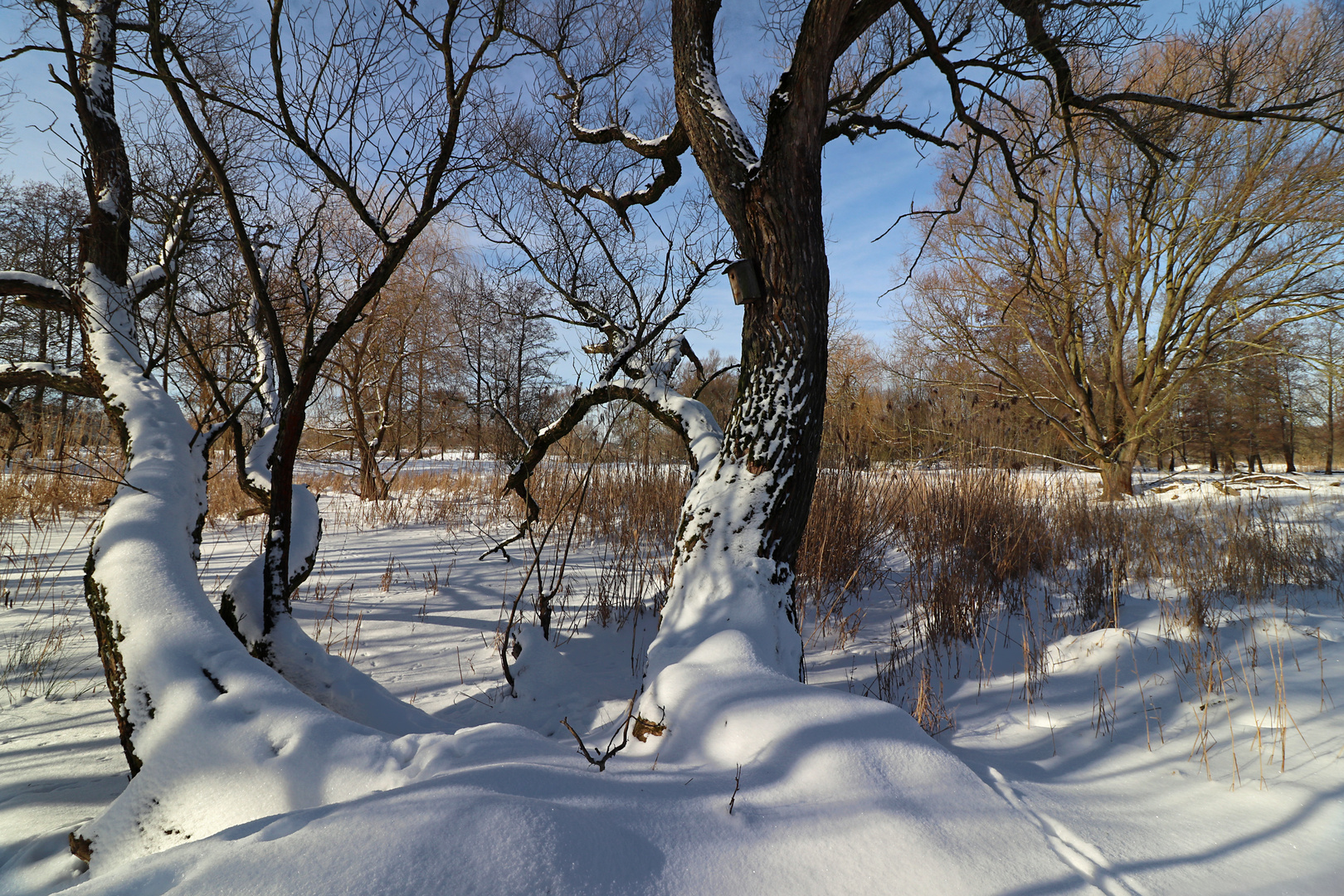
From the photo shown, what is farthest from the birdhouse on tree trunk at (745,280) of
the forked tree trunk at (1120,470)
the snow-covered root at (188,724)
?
the forked tree trunk at (1120,470)

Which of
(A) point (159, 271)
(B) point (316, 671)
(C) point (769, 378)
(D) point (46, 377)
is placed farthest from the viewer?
(A) point (159, 271)

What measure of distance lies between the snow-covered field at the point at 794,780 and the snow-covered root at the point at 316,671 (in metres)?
0.24

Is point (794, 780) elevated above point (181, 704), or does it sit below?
below

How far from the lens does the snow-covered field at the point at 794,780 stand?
90 cm

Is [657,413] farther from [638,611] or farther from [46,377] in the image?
[46,377]

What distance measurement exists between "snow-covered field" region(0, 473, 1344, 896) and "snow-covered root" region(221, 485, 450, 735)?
0.78 feet

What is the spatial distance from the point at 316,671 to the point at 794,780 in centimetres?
176

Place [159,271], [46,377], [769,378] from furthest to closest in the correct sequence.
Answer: [159,271]
[46,377]
[769,378]

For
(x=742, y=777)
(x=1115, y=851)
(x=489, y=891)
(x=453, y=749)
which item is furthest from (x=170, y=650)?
(x=1115, y=851)

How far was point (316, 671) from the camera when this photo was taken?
1990mm

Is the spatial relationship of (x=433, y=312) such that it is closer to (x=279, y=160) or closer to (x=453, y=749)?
(x=279, y=160)

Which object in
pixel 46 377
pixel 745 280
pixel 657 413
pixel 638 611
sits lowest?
pixel 638 611

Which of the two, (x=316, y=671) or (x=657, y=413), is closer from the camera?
(x=316, y=671)

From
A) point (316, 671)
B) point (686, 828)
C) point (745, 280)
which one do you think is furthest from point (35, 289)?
point (686, 828)
